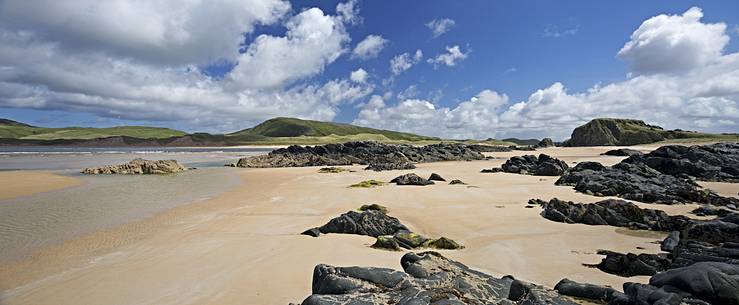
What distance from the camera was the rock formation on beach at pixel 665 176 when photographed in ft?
49.6

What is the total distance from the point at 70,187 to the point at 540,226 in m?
25.2

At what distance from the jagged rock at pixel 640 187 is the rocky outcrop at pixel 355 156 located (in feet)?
88.1

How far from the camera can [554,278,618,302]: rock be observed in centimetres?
468

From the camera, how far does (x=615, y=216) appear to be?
11031 millimetres

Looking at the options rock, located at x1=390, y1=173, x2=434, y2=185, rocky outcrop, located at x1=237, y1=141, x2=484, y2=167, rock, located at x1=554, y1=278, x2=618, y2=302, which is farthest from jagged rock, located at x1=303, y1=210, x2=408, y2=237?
rocky outcrop, located at x1=237, y1=141, x2=484, y2=167

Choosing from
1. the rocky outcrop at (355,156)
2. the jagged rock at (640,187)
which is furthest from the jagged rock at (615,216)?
the rocky outcrop at (355,156)

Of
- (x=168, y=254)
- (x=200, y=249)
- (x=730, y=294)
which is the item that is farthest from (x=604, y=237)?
(x=168, y=254)

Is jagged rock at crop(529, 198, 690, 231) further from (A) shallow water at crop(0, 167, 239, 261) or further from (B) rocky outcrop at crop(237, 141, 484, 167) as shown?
(B) rocky outcrop at crop(237, 141, 484, 167)

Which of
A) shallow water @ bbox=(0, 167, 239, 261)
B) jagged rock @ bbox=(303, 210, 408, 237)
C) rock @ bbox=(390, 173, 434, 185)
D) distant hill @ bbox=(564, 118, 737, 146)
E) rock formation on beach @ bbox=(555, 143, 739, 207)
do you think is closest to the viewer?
jagged rock @ bbox=(303, 210, 408, 237)

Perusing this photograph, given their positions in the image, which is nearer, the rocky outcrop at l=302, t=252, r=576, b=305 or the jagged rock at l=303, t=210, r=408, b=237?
the rocky outcrop at l=302, t=252, r=576, b=305

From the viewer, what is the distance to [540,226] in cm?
1107

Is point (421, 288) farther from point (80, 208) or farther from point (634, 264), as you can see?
point (80, 208)

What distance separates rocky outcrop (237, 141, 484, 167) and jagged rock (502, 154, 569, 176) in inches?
671

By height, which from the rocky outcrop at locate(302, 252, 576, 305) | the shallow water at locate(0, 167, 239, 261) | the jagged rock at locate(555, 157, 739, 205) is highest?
the rocky outcrop at locate(302, 252, 576, 305)
